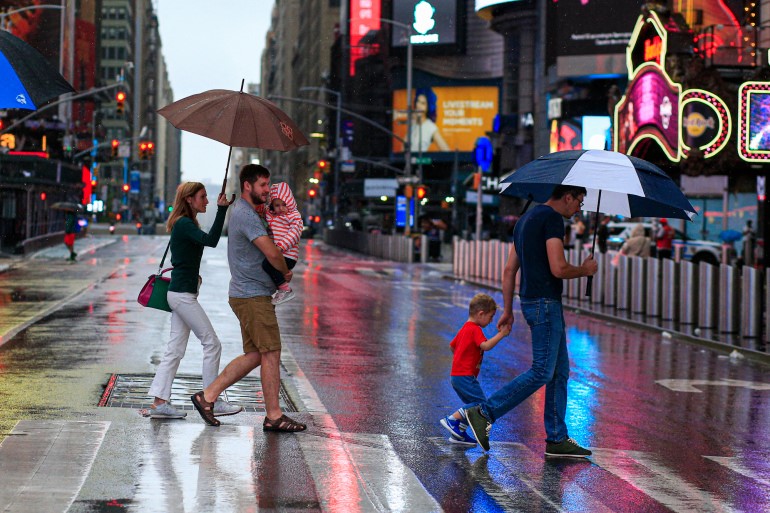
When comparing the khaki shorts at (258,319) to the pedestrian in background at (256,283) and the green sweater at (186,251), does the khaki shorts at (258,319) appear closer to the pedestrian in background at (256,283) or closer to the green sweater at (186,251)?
the pedestrian in background at (256,283)

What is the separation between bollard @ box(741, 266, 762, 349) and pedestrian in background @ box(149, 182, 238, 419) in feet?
39.4

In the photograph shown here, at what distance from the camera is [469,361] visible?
9.08m

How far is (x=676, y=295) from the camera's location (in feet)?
76.0

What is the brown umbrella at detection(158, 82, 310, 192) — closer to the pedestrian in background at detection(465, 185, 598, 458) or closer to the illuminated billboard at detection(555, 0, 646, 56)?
the pedestrian in background at detection(465, 185, 598, 458)

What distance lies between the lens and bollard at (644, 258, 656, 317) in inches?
945

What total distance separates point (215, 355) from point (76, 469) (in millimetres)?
2398

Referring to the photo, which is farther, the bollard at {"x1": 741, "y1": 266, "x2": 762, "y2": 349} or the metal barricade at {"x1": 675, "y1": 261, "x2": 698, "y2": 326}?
the metal barricade at {"x1": 675, "y1": 261, "x2": 698, "y2": 326}

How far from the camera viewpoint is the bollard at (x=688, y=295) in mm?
22094

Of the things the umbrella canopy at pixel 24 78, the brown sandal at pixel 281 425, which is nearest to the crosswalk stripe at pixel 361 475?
the brown sandal at pixel 281 425

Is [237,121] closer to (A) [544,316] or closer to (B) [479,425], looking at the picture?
(A) [544,316]

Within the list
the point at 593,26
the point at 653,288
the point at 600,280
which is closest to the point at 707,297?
the point at 653,288

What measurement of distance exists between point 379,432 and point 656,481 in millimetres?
2415

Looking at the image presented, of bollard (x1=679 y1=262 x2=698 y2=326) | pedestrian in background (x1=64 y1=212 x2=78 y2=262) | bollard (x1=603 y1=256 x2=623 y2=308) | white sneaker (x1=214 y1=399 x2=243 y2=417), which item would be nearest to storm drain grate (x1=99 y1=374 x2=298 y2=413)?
white sneaker (x1=214 y1=399 x2=243 y2=417)

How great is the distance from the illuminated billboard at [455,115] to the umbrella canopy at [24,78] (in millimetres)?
100370
